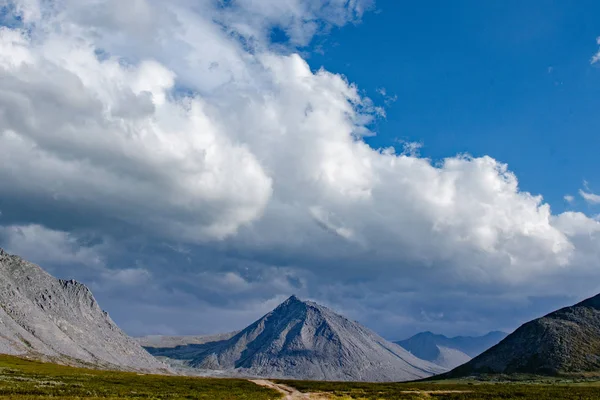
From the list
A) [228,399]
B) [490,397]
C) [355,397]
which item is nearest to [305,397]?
[355,397]

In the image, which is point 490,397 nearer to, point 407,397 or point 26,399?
point 407,397

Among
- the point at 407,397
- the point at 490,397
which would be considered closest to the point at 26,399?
the point at 407,397

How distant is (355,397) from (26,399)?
53.6 metres

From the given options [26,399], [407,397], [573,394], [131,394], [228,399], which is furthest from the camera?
[573,394]

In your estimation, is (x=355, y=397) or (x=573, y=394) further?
(x=573, y=394)

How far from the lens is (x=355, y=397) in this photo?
9094 cm

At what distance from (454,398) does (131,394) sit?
59.5 m

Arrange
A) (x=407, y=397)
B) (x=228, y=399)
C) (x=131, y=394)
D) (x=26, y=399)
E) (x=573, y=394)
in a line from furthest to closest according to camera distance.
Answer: (x=573, y=394), (x=407, y=397), (x=131, y=394), (x=228, y=399), (x=26, y=399)

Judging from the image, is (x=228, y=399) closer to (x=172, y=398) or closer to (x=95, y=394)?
(x=172, y=398)

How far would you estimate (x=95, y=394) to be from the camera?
81.6 meters

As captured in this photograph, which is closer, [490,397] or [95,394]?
[95,394]

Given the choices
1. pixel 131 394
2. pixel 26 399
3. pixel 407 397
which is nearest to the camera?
pixel 26 399

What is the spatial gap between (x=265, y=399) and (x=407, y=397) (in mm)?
28813

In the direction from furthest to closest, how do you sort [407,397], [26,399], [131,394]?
[407,397] < [131,394] < [26,399]
